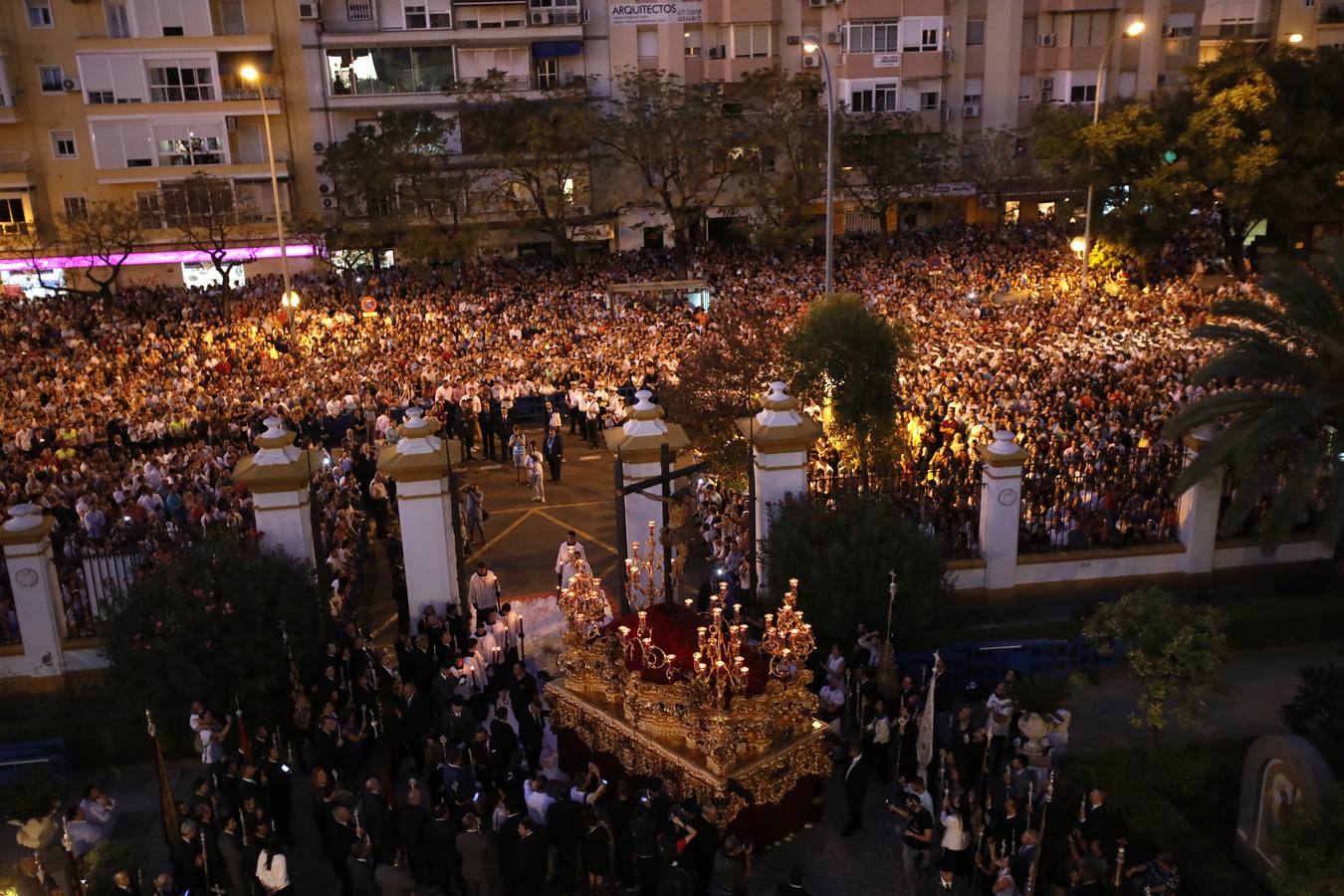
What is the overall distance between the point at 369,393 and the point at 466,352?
4.41 m

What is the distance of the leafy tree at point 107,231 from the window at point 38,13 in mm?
7448

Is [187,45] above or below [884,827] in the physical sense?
above

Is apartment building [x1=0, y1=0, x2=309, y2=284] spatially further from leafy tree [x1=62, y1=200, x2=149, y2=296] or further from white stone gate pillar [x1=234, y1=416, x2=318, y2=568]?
white stone gate pillar [x1=234, y1=416, x2=318, y2=568]

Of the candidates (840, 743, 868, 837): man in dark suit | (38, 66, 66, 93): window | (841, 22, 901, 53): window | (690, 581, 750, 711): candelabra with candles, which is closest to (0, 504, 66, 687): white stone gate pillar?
(690, 581, 750, 711): candelabra with candles

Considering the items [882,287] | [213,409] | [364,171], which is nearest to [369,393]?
[213,409]

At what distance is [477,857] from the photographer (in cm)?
958

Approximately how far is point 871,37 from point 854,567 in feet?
135

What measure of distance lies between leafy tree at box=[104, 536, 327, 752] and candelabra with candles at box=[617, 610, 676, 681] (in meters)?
4.00

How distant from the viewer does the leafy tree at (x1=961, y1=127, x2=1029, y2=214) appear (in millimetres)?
48938

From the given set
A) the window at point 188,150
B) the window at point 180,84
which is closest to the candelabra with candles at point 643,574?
the window at point 188,150

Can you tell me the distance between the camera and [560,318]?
33.9 metres

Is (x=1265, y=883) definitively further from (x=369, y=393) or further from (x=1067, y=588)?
(x=369, y=393)

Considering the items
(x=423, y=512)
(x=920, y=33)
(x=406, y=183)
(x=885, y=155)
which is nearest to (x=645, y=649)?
(x=423, y=512)

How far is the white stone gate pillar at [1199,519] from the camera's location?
15.1m
